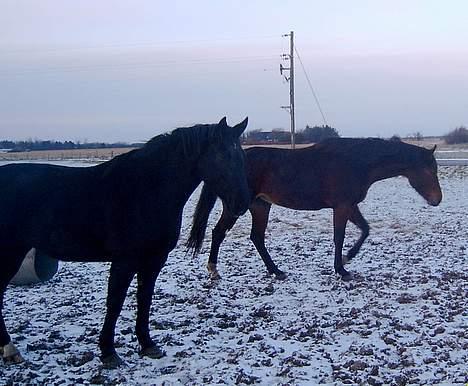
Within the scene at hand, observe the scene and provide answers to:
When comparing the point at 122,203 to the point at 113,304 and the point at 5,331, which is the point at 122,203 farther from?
the point at 5,331

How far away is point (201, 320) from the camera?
603 cm

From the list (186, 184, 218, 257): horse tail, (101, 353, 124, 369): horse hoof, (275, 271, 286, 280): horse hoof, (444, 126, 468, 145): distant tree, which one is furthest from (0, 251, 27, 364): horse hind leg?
(444, 126, 468, 145): distant tree

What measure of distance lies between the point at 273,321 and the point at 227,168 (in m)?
1.98

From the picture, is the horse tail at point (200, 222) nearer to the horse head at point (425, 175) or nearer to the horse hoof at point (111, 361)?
the horse hoof at point (111, 361)

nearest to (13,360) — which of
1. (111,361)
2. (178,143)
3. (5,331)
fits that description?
(5,331)

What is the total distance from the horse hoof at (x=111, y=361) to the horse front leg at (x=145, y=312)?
0.27 meters

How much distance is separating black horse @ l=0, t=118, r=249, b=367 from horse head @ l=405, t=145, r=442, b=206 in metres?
4.15

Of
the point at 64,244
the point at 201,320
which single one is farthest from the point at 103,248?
the point at 201,320

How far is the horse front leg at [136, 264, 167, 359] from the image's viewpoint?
16.4ft

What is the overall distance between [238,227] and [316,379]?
8021 millimetres

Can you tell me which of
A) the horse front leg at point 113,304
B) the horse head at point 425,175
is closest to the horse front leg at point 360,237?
the horse head at point 425,175

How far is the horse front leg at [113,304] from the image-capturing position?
188 inches

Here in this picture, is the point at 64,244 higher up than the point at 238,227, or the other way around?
the point at 64,244

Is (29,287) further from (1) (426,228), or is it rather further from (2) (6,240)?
(1) (426,228)
